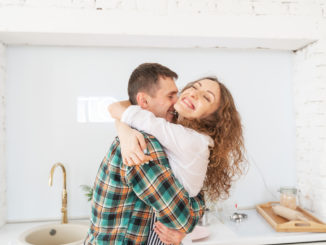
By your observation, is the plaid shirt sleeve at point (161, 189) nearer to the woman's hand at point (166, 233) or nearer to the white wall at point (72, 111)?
the woman's hand at point (166, 233)

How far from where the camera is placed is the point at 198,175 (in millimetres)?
1004

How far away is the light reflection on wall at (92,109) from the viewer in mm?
1954

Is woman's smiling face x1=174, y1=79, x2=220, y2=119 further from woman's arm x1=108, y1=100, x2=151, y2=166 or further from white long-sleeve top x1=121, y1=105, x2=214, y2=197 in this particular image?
woman's arm x1=108, y1=100, x2=151, y2=166

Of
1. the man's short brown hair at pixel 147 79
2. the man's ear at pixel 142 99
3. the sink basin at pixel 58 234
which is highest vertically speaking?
the man's short brown hair at pixel 147 79

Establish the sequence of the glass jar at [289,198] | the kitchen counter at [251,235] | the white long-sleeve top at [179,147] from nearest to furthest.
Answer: the white long-sleeve top at [179,147], the kitchen counter at [251,235], the glass jar at [289,198]

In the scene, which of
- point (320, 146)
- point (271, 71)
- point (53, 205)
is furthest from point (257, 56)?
point (53, 205)

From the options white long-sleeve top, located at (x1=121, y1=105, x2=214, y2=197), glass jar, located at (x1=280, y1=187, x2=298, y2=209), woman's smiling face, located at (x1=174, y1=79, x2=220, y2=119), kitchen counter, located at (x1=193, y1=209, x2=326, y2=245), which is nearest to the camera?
white long-sleeve top, located at (x1=121, y1=105, x2=214, y2=197)

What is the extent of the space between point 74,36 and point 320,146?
1720 mm

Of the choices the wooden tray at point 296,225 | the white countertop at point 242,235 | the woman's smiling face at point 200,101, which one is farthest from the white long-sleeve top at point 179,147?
the wooden tray at point 296,225

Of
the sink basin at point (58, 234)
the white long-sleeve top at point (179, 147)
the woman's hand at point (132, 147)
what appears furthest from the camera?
the sink basin at point (58, 234)

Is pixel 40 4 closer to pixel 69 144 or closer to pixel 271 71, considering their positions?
pixel 69 144

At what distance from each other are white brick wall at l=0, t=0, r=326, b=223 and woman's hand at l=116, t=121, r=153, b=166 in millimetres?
1028

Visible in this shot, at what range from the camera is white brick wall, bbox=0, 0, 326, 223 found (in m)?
1.67

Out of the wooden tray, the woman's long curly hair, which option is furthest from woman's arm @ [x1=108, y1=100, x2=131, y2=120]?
the wooden tray
